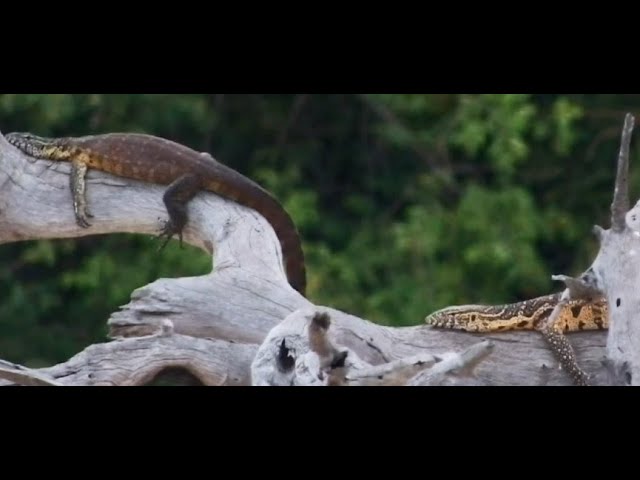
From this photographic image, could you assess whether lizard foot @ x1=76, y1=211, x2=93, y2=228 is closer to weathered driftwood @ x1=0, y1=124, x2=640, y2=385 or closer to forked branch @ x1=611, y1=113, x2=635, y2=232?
weathered driftwood @ x1=0, y1=124, x2=640, y2=385

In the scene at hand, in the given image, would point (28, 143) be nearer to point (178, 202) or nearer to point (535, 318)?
point (178, 202)

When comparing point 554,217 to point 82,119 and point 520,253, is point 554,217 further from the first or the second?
point 82,119

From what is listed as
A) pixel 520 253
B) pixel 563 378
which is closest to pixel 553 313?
pixel 563 378

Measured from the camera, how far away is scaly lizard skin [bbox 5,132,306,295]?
267 inches

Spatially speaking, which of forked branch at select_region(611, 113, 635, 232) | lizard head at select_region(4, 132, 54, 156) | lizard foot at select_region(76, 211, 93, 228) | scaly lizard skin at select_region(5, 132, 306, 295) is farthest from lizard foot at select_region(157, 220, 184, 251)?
forked branch at select_region(611, 113, 635, 232)

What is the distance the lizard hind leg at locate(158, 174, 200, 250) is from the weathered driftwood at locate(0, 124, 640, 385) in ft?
0.16

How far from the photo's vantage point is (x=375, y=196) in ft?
43.6

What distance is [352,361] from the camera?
5.17 metres

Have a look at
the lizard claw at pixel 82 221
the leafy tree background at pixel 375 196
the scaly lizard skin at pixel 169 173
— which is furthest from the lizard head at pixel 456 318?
the leafy tree background at pixel 375 196

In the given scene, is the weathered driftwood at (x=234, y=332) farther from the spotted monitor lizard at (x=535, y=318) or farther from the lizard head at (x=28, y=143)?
the lizard head at (x=28, y=143)

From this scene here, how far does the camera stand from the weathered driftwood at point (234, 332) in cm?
532

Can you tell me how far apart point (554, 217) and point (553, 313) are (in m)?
6.24

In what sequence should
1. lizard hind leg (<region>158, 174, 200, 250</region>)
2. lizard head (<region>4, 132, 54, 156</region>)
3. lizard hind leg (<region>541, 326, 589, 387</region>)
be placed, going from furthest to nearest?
lizard head (<region>4, 132, 54, 156</region>), lizard hind leg (<region>158, 174, 200, 250</region>), lizard hind leg (<region>541, 326, 589, 387</region>)

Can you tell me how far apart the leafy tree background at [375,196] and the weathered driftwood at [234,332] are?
4.69 metres
